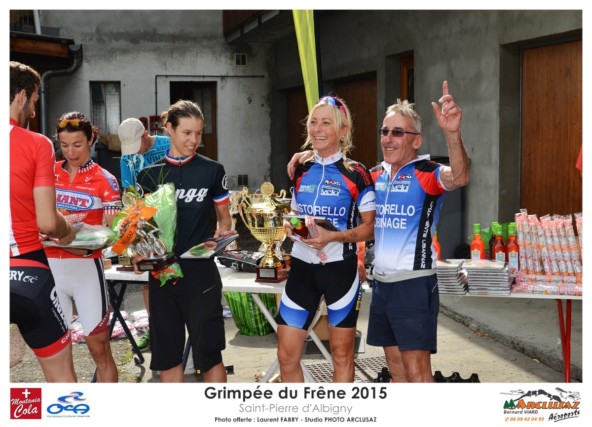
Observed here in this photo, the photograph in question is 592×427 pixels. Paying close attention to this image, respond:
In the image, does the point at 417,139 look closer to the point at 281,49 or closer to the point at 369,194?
the point at 369,194

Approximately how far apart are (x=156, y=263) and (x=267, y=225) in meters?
1.10

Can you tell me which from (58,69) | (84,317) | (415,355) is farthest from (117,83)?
(415,355)

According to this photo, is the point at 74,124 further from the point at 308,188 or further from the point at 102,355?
the point at 308,188

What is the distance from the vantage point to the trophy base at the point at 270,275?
14.9 feet

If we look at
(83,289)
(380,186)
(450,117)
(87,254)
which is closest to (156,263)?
(87,254)

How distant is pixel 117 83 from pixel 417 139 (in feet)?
48.8

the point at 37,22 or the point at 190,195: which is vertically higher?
the point at 37,22

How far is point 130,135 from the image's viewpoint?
5.09 metres

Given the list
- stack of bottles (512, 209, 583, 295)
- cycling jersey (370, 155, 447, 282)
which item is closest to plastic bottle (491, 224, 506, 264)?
stack of bottles (512, 209, 583, 295)

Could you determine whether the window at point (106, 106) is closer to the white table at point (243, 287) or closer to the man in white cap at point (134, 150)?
the man in white cap at point (134, 150)

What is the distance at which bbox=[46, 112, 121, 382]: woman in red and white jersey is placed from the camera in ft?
13.3

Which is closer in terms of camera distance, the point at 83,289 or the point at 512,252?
the point at 83,289
